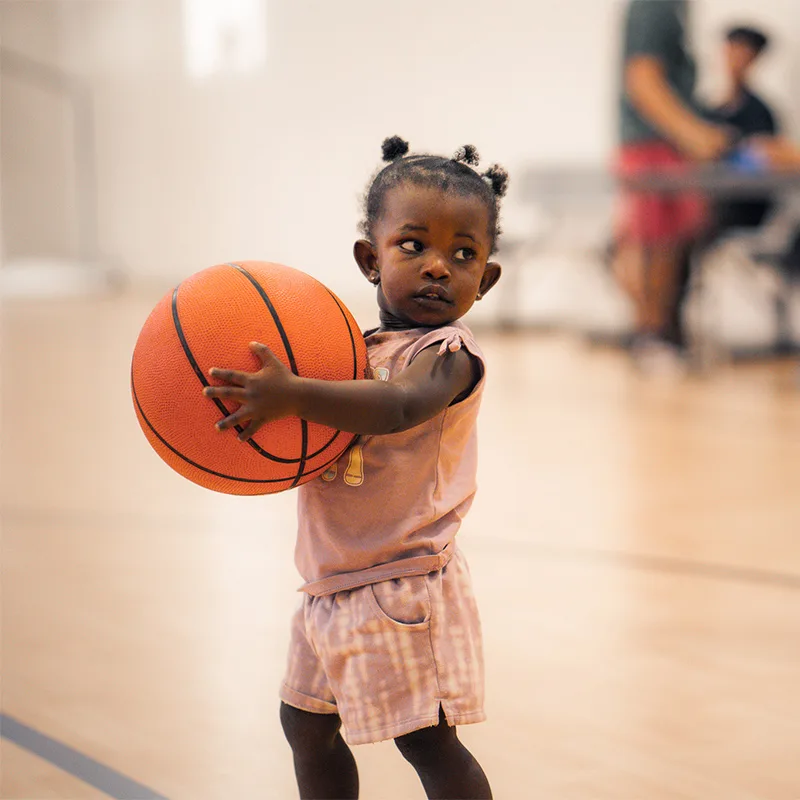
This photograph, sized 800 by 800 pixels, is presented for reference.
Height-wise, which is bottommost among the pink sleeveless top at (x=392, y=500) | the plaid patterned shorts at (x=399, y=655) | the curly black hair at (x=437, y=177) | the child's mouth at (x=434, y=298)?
the plaid patterned shorts at (x=399, y=655)

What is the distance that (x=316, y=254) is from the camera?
1028 centimetres

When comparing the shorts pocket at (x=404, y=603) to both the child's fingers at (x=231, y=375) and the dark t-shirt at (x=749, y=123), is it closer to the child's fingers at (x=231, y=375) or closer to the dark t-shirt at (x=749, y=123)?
the child's fingers at (x=231, y=375)

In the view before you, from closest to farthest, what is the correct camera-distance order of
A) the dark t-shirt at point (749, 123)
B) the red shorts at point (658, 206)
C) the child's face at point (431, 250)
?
the child's face at point (431, 250), the red shorts at point (658, 206), the dark t-shirt at point (749, 123)

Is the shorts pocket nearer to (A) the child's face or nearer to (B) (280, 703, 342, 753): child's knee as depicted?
(B) (280, 703, 342, 753): child's knee

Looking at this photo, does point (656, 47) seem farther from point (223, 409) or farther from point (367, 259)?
point (223, 409)

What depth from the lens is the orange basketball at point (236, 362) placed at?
4.13 ft

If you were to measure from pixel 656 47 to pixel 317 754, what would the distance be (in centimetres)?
525

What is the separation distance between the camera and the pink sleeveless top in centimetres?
131

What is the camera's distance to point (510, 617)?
2.34 m

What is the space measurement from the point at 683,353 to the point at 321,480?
17.1ft

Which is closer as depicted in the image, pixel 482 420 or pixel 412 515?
pixel 412 515

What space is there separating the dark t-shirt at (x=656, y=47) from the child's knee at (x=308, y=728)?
17.0ft

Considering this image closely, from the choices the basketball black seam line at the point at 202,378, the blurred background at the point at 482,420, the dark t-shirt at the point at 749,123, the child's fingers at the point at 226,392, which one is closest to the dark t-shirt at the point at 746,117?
the dark t-shirt at the point at 749,123

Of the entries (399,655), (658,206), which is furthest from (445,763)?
(658,206)
